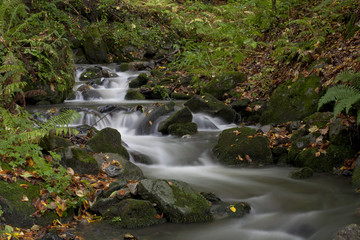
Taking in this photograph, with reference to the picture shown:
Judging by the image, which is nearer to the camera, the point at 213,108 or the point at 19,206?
the point at 19,206

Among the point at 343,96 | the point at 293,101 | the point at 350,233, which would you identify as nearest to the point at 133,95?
the point at 293,101

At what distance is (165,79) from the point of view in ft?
44.0

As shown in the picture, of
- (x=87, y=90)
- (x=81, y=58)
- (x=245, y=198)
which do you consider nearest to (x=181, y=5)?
(x=81, y=58)

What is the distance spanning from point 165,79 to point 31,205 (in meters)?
10.1

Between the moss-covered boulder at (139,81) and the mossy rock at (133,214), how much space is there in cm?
981

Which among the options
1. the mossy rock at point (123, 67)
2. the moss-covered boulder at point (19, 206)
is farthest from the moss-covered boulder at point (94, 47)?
the moss-covered boulder at point (19, 206)

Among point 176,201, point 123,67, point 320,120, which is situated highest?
point 320,120

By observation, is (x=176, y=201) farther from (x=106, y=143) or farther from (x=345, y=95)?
(x=345, y=95)

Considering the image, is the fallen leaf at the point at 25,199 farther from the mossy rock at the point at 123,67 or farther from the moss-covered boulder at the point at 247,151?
the mossy rock at the point at 123,67

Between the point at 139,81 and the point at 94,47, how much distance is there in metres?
4.04

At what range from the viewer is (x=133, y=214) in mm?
3852

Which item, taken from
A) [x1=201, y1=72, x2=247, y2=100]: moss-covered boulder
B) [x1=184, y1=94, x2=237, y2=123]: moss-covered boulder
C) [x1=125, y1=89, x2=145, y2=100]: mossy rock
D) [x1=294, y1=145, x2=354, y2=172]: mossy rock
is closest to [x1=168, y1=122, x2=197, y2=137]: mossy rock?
[x1=184, y1=94, x2=237, y2=123]: moss-covered boulder

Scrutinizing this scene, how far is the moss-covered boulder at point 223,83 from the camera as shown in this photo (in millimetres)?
11000

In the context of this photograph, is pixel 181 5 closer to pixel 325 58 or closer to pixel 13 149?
pixel 325 58
